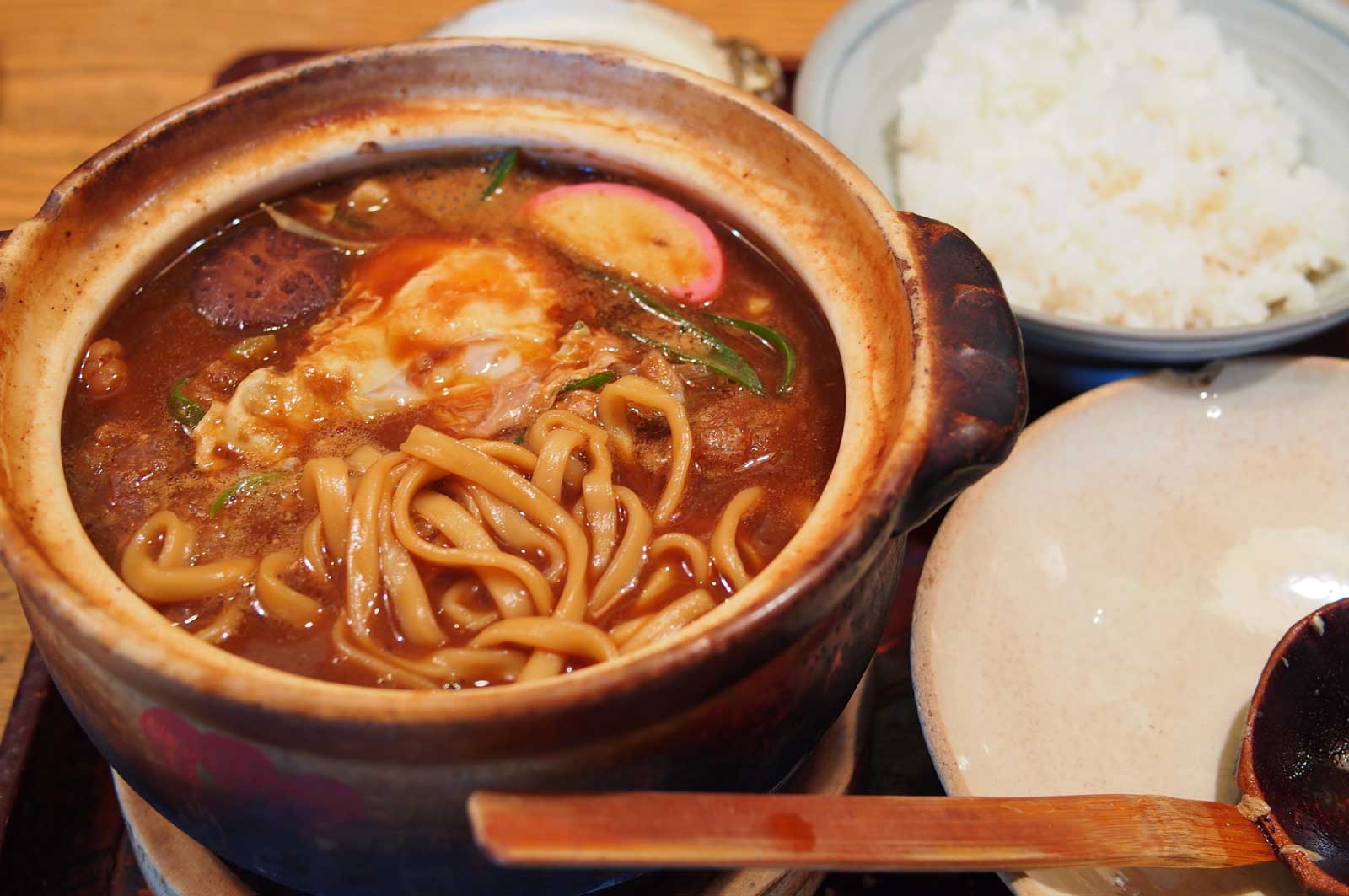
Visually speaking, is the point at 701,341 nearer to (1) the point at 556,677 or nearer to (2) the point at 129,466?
(1) the point at 556,677

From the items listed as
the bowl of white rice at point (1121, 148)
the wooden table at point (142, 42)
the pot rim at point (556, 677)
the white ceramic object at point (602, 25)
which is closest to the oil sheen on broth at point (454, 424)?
the pot rim at point (556, 677)

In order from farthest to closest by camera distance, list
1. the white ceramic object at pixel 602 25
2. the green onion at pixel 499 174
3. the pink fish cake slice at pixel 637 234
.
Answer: the white ceramic object at pixel 602 25 → the green onion at pixel 499 174 → the pink fish cake slice at pixel 637 234

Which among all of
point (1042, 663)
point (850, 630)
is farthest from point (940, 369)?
point (1042, 663)

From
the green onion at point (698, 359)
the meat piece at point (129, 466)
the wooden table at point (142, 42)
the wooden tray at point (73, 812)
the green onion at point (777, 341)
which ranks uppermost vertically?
the green onion at point (777, 341)

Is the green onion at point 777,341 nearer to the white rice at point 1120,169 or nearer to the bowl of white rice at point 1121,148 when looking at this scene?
the bowl of white rice at point 1121,148

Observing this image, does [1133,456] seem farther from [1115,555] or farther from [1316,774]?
[1316,774]

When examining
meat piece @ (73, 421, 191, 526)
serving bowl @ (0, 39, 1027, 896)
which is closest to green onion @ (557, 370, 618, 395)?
serving bowl @ (0, 39, 1027, 896)

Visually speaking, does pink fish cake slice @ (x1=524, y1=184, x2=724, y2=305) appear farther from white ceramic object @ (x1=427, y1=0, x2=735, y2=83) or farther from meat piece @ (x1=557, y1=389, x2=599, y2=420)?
white ceramic object @ (x1=427, y1=0, x2=735, y2=83)
